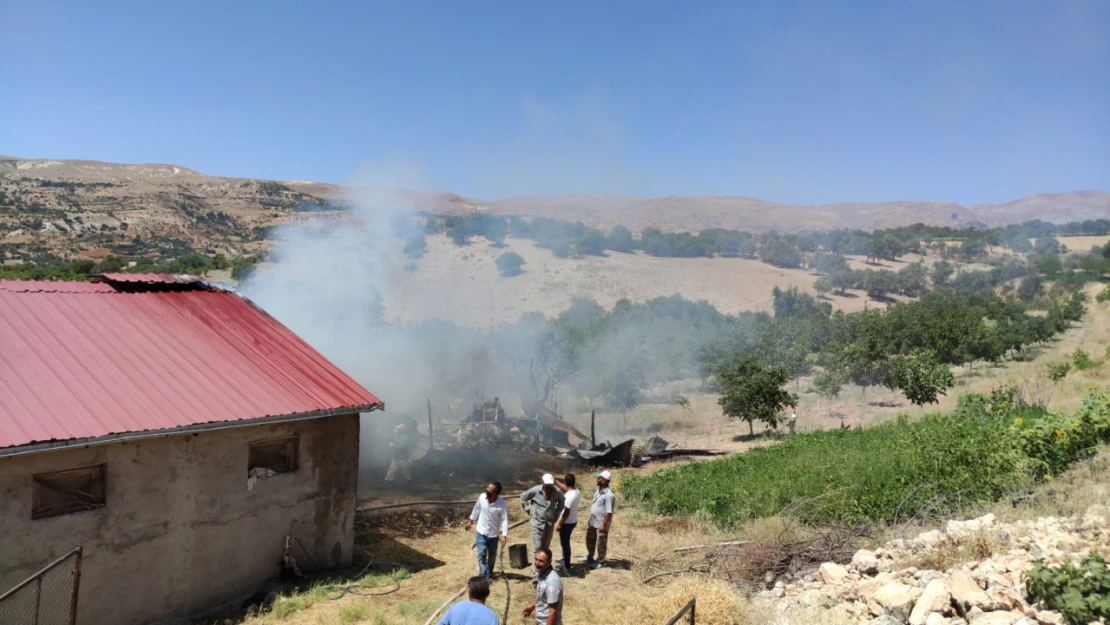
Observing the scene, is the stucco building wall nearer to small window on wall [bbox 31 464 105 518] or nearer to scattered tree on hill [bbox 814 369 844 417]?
small window on wall [bbox 31 464 105 518]

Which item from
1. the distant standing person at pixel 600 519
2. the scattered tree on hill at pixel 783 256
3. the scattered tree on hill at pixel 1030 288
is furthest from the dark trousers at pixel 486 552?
the scattered tree on hill at pixel 783 256

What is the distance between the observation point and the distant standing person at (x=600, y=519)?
1090 centimetres

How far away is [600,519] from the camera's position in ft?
36.4

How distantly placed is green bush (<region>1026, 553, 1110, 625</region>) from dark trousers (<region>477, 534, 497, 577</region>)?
6.38m

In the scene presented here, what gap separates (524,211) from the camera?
14312 centimetres

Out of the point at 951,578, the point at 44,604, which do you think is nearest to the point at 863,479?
the point at 951,578

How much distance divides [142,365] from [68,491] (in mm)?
2106

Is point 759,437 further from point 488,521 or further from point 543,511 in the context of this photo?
point 488,521

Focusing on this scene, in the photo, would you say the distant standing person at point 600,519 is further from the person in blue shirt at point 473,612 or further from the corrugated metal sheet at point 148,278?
the corrugated metal sheet at point 148,278

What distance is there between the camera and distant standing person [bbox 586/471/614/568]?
10.9 metres

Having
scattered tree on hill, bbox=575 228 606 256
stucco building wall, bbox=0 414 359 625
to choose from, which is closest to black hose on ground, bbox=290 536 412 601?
stucco building wall, bbox=0 414 359 625

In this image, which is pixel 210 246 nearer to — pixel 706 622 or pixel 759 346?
pixel 759 346

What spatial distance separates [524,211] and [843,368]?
371 feet

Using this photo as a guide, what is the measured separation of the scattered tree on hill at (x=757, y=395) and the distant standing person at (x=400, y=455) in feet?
45.6
